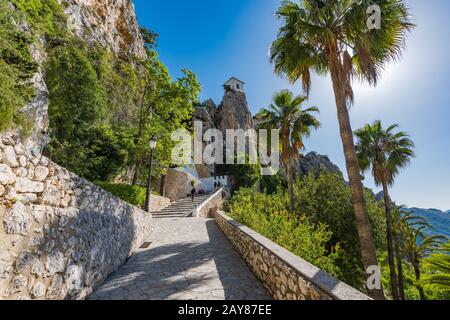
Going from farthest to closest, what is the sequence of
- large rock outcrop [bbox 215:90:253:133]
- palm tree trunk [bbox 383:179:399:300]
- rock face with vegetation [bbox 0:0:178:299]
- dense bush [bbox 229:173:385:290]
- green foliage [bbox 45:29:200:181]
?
large rock outcrop [bbox 215:90:253:133] → green foliage [bbox 45:29:200:181] → palm tree trunk [bbox 383:179:399:300] → dense bush [bbox 229:173:385:290] → rock face with vegetation [bbox 0:0:178:299]

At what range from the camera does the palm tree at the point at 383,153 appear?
39.5 ft

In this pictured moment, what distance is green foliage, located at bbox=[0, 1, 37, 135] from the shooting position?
7.88 m

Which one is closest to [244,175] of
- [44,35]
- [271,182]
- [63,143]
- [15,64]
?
[271,182]

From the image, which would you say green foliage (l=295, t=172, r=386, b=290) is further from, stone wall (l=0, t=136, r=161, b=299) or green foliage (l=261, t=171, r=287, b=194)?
green foliage (l=261, t=171, r=287, b=194)

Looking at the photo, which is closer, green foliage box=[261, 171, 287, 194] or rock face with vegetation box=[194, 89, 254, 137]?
green foliage box=[261, 171, 287, 194]

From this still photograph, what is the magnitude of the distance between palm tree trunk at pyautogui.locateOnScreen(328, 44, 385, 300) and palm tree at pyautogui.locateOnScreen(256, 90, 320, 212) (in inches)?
281

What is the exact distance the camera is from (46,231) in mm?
2721

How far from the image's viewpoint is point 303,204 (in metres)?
13.2

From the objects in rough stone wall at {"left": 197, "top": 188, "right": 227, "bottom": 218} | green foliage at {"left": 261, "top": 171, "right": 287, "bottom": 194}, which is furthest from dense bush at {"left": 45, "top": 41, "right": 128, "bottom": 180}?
green foliage at {"left": 261, "top": 171, "right": 287, "bottom": 194}

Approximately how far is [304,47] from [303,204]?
9587 millimetres

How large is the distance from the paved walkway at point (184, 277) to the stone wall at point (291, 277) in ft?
0.91

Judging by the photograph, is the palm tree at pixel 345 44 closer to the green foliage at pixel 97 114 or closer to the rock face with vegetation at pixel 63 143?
the rock face with vegetation at pixel 63 143
